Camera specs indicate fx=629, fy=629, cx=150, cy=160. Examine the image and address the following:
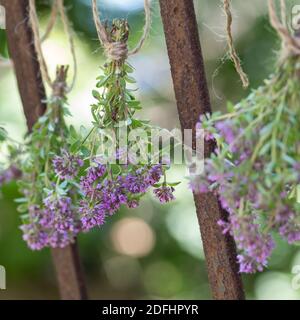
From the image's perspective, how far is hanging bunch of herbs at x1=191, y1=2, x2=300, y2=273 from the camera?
592mm

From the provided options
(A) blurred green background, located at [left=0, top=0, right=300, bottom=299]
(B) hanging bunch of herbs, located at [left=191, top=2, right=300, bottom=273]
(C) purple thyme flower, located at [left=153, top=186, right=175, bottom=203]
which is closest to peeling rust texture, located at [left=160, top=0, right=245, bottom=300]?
(C) purple thyme flower, located at [left=153, top=186, right=175, bottom=203]

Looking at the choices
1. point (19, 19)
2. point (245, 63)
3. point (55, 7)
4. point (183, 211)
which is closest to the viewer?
point (55, 7)

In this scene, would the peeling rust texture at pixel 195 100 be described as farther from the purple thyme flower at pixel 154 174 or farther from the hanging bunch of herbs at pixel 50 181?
the hanging bunch of herbs at pixel 50 181

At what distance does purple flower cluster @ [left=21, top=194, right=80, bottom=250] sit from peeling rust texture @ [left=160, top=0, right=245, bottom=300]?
0.20 metres

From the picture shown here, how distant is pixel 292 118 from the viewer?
60 cm

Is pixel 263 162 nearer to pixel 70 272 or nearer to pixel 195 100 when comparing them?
pixel 195 100

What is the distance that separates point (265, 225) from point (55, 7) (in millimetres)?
333

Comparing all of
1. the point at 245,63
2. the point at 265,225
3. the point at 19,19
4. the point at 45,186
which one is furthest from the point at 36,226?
the point at 245,63

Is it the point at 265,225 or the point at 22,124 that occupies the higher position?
the point at 22,124

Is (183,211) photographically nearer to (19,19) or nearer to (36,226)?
(19,19)

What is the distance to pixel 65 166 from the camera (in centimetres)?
69

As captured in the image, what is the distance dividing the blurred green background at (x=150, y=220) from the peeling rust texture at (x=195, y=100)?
0.80 metres

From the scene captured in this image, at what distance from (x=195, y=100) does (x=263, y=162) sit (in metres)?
0.22

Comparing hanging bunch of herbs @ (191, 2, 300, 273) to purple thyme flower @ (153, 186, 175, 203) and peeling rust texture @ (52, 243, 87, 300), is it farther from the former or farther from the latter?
peeling rust texture @ (52, 243, 87, 300)
